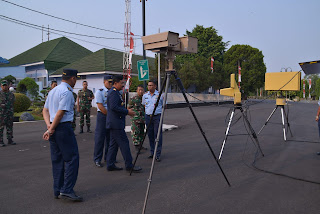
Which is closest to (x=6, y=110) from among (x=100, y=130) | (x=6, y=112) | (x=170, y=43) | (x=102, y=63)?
(x=6, y=112)

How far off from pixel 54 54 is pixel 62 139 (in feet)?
108

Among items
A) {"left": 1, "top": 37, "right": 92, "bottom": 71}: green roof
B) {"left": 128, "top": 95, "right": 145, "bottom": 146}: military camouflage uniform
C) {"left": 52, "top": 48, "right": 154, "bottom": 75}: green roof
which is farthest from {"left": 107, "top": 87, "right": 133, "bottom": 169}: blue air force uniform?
{"left": 1, "top": 37, "right": 92, "bottom": 71}: green roof

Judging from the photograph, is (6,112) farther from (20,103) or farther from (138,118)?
(20,103)

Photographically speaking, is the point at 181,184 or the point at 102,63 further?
the point at 102,63

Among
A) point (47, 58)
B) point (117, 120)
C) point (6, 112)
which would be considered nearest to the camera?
point (117, 120)

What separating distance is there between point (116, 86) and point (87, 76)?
24052 millimetres

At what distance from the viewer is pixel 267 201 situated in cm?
389

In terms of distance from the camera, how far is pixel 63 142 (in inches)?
152

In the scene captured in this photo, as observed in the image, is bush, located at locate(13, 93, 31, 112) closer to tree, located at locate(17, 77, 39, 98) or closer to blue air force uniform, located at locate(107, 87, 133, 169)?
tree, located at locate(17, 77, 39, 98)

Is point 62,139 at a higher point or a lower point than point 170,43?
lower

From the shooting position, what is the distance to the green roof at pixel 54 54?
32.7m

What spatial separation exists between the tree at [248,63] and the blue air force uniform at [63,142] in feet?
160

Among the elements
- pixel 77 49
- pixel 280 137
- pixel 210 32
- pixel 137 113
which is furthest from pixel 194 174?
pixel 210 32

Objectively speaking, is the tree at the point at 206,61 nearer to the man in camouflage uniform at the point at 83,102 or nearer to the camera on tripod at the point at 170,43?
the man in camouflage uniform at the point at 83,102
